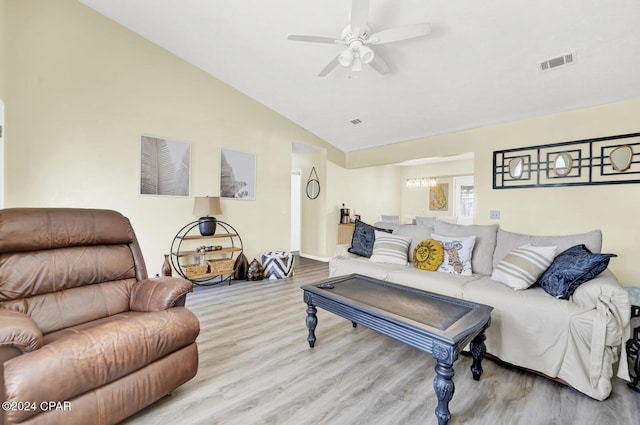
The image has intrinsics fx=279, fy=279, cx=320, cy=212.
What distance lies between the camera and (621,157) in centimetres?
330

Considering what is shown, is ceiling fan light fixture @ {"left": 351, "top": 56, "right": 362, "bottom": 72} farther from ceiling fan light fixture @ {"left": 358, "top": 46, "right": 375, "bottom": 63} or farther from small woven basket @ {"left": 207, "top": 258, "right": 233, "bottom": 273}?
small woven basket @ {"left": 207, "top": 258, "right": 233, "bottom": 273}

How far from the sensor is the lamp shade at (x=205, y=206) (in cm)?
411

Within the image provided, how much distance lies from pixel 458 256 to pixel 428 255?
294 millimetres

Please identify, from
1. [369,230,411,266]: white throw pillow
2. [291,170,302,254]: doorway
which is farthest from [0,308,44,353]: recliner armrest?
[291,170,302,254]: doorway

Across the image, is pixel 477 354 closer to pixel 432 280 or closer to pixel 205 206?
pixel 432 280

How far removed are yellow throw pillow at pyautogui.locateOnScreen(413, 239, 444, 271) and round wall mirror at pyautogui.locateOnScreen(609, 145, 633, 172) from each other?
94.8 inches

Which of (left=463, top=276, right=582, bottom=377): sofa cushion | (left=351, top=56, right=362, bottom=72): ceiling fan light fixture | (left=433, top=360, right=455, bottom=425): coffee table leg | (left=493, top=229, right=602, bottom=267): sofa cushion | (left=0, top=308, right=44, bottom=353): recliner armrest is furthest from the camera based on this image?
(left=351, top=56, right=362, bottom=72): ceiling fan light fixture

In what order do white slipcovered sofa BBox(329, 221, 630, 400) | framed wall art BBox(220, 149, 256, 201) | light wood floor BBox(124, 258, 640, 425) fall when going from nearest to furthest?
light wood floor BBox(124, 258, 640, 425) < white slipcovered sofa BBox(329, 221, 630, 400) < framed wall art BBox(220, 149, 256, 201)

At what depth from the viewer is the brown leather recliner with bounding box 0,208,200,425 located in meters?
1.21

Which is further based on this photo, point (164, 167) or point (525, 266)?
point (164, 167)

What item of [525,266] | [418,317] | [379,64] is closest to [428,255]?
[525,266]

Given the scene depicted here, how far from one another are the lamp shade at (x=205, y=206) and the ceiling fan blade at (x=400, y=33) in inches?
117

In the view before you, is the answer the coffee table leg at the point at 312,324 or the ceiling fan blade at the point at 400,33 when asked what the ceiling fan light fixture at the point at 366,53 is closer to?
the ceiling fan blade at the point at 400,33

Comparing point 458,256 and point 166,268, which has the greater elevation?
point 458,256
